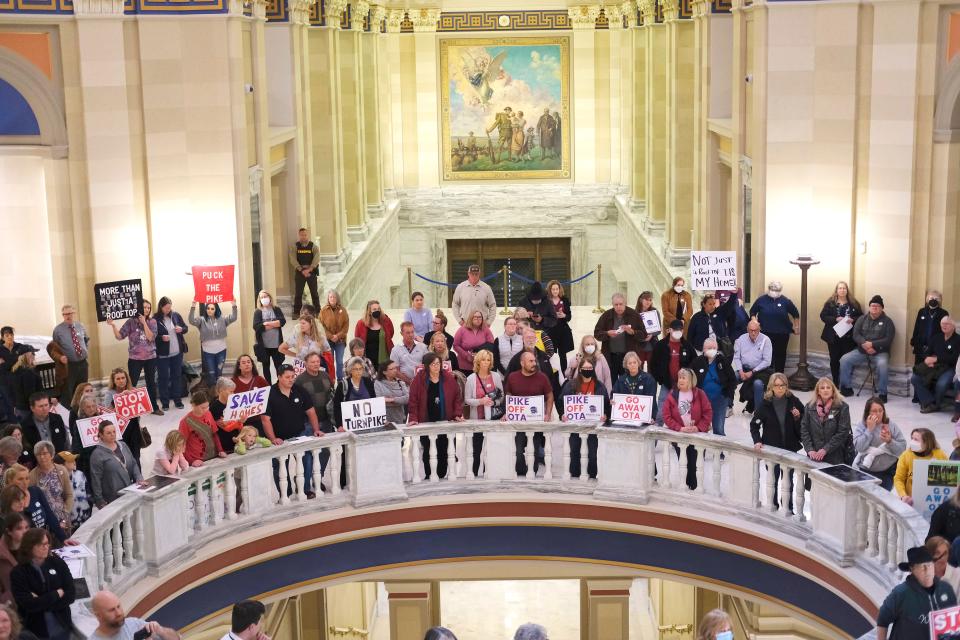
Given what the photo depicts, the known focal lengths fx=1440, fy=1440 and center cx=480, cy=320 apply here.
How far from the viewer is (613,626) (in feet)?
54.0

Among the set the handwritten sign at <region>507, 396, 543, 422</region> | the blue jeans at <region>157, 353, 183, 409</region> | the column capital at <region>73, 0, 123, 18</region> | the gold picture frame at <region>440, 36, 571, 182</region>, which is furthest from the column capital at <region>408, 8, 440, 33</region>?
the handwritten sign at <region>507, 396, 543, 422</region>

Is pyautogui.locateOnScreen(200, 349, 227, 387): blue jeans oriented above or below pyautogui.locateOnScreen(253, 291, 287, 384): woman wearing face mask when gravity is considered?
below

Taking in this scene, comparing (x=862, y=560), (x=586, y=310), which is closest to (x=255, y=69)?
(x=586, y=310)

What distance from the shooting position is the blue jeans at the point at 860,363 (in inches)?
623

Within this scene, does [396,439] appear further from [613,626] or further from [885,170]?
[885,170]

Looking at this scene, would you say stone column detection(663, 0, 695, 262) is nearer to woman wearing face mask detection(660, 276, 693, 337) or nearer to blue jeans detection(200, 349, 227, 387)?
woman wearing face mask detection(660, 276, 693, 337)

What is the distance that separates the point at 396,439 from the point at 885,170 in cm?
704

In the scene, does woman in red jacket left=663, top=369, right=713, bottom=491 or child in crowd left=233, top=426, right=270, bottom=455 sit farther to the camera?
woman in red jacket left=663, top=369, right=713, bottom=491

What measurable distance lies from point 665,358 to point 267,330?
15.3ft

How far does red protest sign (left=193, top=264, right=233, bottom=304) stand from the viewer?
16469 millimetres

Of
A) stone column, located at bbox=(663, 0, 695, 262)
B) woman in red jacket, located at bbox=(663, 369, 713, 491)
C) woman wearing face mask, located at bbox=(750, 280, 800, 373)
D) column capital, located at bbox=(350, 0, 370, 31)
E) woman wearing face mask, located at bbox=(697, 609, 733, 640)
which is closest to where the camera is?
woman wearing face mask, located at bbox=(697, 609, 733, 640)

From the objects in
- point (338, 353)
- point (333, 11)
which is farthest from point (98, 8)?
point (333, 11)

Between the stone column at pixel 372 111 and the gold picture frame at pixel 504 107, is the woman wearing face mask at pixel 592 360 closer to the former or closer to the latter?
the stone column at pixel 372 111

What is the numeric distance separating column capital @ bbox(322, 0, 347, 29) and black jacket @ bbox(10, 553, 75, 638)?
53.7 feet
